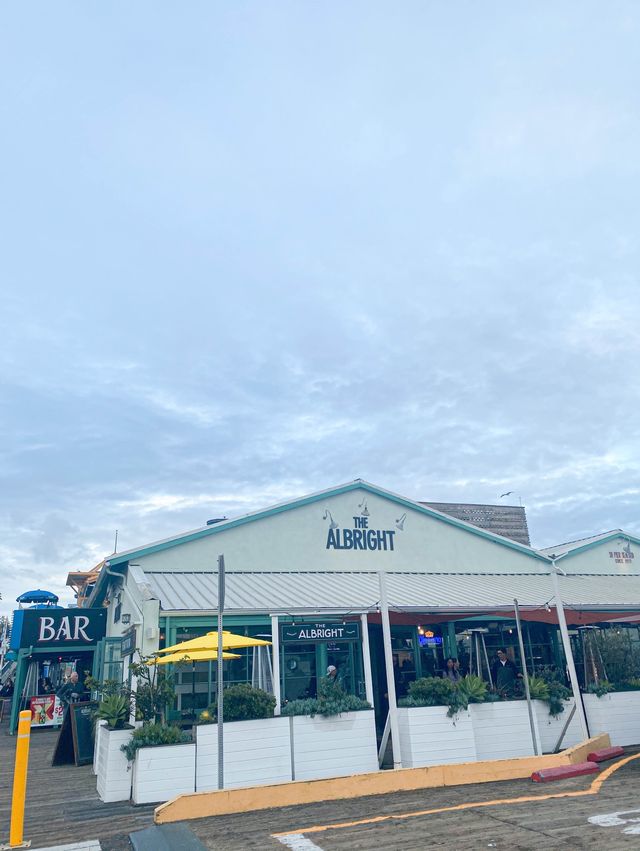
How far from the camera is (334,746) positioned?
37.6 feet

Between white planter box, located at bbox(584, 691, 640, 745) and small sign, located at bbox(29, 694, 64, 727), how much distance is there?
17.2m

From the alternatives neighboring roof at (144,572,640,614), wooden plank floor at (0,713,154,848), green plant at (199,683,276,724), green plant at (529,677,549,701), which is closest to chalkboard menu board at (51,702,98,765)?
wooden plank floor at (0,713,154,848)

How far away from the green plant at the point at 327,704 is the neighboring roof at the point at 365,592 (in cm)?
204

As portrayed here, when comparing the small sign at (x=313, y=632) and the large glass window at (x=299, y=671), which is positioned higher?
the small sign at (x=313, y=632)

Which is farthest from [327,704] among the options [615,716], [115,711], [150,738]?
[615,716]

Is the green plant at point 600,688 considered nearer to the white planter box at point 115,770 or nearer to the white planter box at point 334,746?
the white planter box at point 334,746

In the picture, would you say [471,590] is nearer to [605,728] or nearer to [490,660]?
[490,660]

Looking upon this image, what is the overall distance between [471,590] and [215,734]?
979 centimetres

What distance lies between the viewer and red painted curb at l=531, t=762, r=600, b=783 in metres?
10.9

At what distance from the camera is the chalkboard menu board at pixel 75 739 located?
562 inches

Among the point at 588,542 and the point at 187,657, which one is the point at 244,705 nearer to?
the point at 187,657

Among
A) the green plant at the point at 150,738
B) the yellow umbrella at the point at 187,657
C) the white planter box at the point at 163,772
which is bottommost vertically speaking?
the white planter box at the point at 163,772

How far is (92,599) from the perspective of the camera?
23.7 m

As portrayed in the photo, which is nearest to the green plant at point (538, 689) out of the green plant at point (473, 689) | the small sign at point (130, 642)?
the green plant at point (473, 689)
